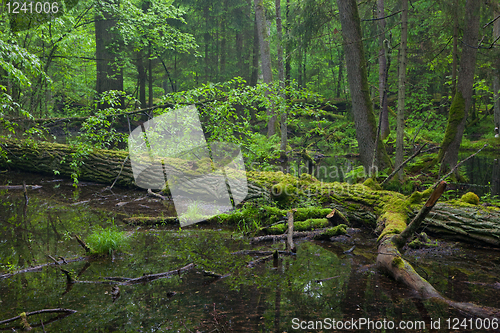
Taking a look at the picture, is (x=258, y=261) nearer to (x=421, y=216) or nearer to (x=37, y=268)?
(x=421, y=216)

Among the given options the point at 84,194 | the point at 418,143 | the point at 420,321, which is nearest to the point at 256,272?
the point at 420,321

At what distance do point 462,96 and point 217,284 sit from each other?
8.48 metres

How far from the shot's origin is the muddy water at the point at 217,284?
260cm

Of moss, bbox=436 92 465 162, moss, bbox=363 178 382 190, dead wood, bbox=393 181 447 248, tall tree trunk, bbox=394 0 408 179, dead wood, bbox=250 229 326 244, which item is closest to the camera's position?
dead wood, bbox=393 181 447 248

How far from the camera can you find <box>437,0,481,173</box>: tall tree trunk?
26.5 feet

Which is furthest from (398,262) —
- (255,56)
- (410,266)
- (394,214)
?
(255,56)

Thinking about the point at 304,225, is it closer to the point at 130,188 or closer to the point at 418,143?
the point at 130,188

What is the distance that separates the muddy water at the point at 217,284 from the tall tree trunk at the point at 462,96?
194 inches

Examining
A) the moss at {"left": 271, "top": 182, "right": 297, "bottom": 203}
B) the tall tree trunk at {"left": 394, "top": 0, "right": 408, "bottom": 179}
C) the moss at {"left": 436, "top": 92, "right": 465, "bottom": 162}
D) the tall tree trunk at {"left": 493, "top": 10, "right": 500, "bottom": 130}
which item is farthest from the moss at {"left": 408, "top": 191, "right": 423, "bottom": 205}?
the tall tree trunk at {"left": 493, "top": 10, "right": 500, "bottom": 130}

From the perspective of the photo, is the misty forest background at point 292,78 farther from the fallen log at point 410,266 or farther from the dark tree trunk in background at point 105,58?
the fallen log at point 410,266

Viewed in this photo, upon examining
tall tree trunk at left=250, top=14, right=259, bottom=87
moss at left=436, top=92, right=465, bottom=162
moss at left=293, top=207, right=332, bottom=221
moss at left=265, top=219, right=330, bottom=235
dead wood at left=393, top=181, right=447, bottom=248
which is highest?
tall tree trunk at left=250, top=14, right=259, bottom=87

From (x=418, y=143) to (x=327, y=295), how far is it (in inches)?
519

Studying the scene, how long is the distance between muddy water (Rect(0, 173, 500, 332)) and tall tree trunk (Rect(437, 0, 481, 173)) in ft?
16.1

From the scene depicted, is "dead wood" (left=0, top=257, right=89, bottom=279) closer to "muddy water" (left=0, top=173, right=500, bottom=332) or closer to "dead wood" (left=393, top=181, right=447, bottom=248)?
"muddy water" (left=0, top=173, right=500, bottom=332)
